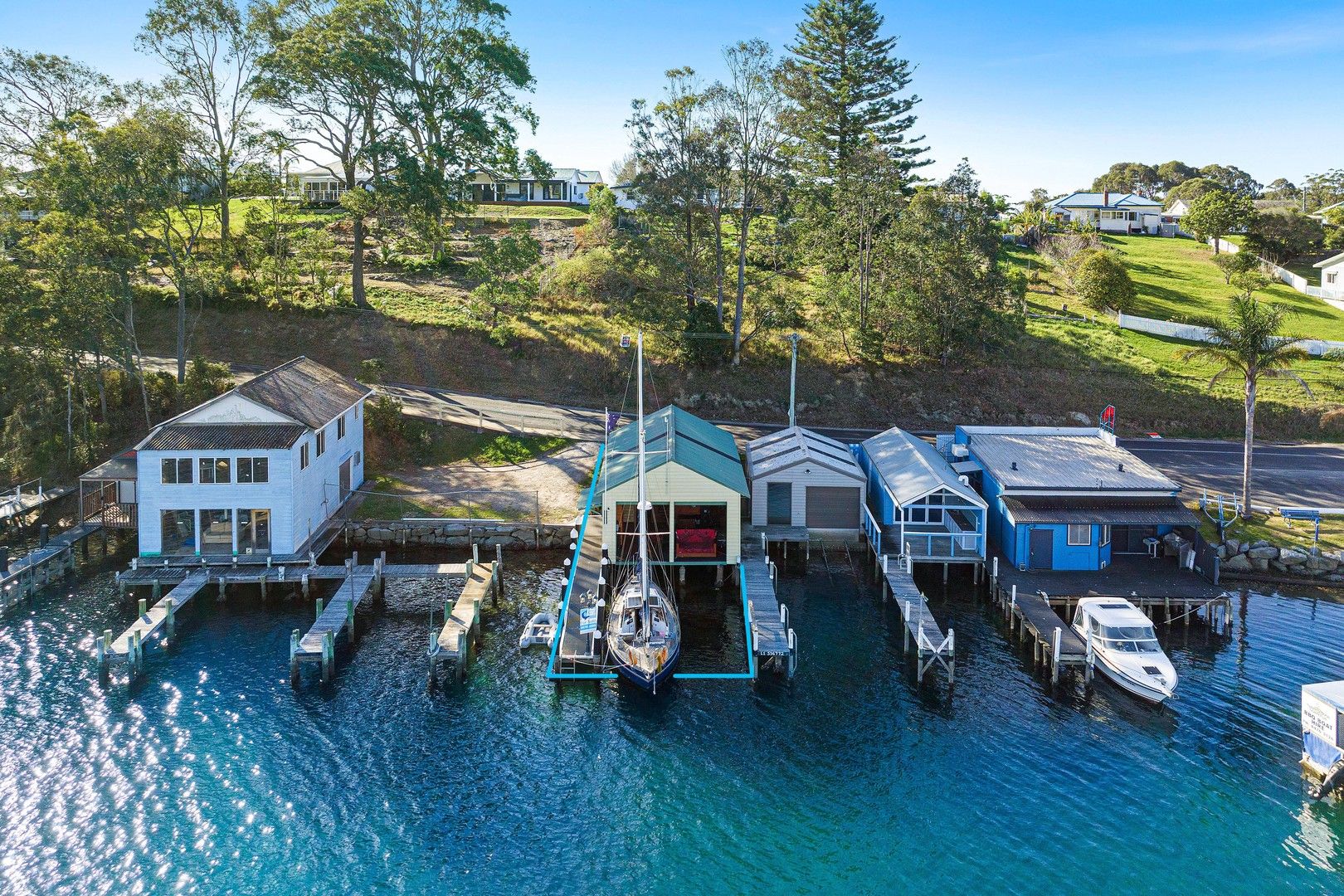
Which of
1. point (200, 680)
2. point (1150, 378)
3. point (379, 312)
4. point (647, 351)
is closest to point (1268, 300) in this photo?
point (1150, 378)

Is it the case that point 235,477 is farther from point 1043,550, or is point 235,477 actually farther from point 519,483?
point 1043,550

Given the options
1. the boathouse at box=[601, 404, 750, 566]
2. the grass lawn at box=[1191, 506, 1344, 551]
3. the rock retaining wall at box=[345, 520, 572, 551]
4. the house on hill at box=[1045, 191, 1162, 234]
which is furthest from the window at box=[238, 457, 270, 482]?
the house on hill at box=[1045, 191, 1162, 234]

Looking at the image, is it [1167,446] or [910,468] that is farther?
[1167,446]

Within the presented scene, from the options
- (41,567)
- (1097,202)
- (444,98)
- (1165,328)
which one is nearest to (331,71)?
(444,98)

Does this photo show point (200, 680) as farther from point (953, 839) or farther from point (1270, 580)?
point (1270, 580)

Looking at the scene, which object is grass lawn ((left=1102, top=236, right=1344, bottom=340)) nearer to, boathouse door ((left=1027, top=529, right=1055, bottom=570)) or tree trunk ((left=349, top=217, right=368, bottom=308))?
boathouse door ((left=1027, top=529, right=1055, bottom=570))

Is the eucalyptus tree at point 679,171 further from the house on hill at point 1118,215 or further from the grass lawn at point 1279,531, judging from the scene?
the house on hill at point 1118,215
